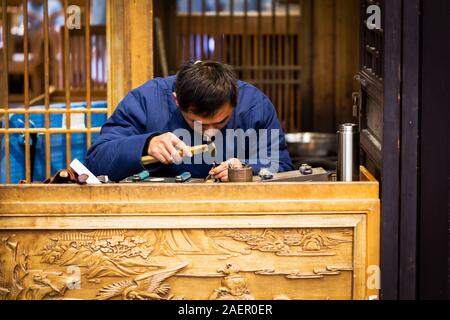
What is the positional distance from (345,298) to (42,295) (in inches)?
55.2

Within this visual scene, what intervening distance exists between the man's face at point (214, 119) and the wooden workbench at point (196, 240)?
56 centimetres

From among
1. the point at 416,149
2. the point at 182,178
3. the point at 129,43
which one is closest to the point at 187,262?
the point at 182,178

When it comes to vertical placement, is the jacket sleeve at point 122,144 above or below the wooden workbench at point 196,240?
above

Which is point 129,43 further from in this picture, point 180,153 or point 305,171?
point 305,171

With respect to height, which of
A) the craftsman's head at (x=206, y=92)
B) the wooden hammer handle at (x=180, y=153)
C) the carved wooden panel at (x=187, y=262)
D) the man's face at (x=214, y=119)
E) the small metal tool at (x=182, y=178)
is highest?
the craftsman's head at (x=206, y=92)

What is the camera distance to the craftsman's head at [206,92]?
459 centimetres

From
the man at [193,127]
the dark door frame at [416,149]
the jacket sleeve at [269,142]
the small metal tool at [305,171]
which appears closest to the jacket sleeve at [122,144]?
the man at [193,127]

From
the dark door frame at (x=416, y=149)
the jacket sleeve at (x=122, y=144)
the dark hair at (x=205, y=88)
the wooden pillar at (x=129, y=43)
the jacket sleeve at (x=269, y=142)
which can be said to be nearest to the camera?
the dark door frame at (x=416, y=149)

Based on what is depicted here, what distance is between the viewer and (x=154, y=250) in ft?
14.0

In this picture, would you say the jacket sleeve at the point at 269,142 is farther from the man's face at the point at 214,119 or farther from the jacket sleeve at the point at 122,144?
the jacket sleeve at the point at 122,144

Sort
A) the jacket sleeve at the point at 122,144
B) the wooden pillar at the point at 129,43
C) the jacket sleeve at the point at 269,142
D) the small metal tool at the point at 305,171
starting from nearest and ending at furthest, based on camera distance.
Result: the small metal tool at the point at 305,171, the jacket sleeve at the point at 122,144, the jacket sleeve at the point at 269,142, the wooden pillar at the point at 129,43

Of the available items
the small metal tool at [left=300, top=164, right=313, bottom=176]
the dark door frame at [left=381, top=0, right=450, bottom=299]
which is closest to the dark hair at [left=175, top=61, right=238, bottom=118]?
the small metal tool at [left=300, top=164, right=313, bottom=176]
